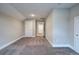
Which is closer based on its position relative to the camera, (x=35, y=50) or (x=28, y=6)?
(x=35, y=50)

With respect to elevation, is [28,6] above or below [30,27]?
above

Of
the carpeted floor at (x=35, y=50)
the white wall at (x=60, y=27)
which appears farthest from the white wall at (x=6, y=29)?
the white wall at (x=60, y=27)

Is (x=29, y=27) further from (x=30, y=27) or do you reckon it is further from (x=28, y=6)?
(x=28, y=6)

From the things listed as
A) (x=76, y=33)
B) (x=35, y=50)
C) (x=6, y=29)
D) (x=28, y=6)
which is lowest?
(x=35, y=50)

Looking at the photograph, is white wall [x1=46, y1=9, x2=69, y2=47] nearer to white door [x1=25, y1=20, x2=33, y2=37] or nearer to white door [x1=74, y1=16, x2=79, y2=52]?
white door [x1=74, y1=16, x2=79, y2=52]

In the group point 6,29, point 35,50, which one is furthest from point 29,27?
point 35,50

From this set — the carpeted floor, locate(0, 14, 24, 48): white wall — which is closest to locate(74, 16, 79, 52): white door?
the carpeted floor

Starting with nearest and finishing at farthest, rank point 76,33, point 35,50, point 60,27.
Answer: point 76,33
point 35,50
point 60,27

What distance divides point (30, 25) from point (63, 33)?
692 centimetres

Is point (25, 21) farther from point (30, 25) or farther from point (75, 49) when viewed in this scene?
point (75, 49)

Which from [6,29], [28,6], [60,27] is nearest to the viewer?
[28,6]

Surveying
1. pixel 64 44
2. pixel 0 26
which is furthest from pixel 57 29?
pixel 0 26

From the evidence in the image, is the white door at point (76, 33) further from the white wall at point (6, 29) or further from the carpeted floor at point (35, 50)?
the white wall at point (6, 29)

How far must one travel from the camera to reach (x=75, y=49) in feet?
16.9
